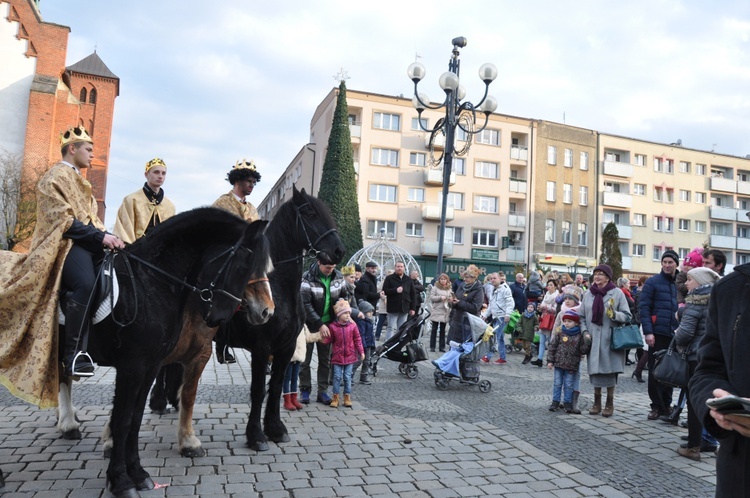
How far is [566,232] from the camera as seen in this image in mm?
49375

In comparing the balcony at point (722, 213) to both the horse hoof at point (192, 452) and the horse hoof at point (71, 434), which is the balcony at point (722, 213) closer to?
the horse hoof at point (192, 452)

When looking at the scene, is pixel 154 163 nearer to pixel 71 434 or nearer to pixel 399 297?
pixel 71 434

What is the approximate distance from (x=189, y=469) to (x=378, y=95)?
42635 mm

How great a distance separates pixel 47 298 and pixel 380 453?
328 centimetres

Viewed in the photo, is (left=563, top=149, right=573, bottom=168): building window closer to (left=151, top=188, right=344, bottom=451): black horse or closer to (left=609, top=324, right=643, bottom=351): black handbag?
(left=609, top=324, right=643, bottom=351): black handbag

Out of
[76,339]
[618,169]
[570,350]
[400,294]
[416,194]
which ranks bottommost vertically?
[570,350]

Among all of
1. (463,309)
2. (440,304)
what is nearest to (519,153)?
(440,304)

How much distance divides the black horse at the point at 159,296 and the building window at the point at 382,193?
1558 inches

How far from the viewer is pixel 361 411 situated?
7246 millimetres

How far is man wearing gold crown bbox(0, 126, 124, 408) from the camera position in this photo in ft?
12.9

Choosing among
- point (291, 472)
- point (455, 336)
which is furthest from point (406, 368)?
point (291, 472)

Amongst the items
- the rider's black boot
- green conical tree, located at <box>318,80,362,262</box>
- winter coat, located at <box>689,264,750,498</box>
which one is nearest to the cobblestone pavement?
the rider's black boot

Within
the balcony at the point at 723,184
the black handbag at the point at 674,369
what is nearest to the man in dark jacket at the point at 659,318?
the black handbag at the point at 674,369

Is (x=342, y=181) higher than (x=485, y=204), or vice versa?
(x=485, y=204)
